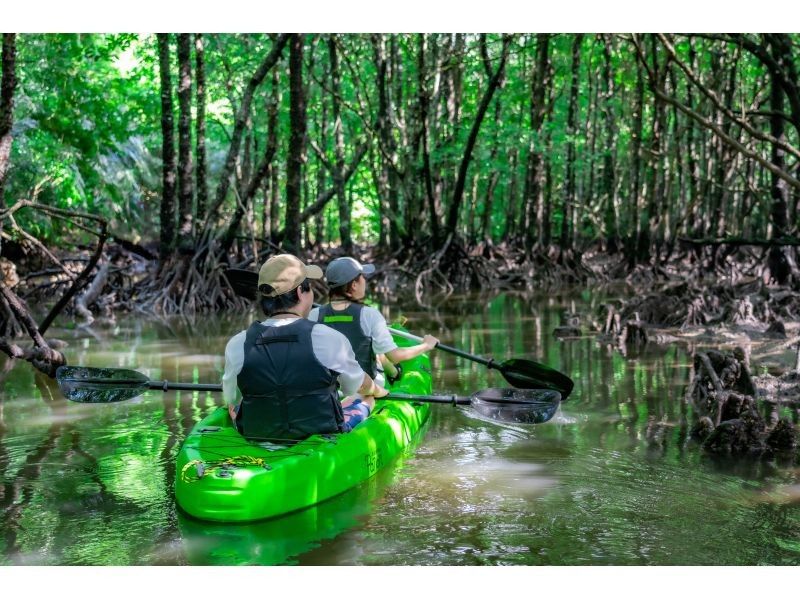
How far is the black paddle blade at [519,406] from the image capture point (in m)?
5.30

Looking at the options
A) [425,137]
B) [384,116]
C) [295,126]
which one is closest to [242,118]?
[295,126]

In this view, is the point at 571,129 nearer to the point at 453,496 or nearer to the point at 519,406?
the point at 519,406

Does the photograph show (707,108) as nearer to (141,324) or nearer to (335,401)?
(141,324)

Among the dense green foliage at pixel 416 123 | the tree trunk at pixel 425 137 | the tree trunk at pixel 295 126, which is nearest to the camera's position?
the tree trunk at pixel 295 126

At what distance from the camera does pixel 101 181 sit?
20.2 metres

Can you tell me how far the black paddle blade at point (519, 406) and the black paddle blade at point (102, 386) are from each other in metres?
1.95

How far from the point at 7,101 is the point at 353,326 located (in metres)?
3.94

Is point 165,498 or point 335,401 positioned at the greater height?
point 335,401

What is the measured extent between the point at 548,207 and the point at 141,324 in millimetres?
10499

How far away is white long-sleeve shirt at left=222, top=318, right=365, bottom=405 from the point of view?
4477 mm

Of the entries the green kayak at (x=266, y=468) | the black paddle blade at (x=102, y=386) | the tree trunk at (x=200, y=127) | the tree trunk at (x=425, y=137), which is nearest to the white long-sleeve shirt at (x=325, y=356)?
the green kayak at (x=266, y=468)

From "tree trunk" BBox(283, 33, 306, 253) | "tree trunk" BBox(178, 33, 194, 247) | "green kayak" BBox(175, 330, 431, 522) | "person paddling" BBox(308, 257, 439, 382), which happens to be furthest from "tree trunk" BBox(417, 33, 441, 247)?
"green kayak" BBox(175, 330, 431, 522)

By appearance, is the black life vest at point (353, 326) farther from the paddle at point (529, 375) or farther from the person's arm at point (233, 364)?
the paddle at point (529, 375)
